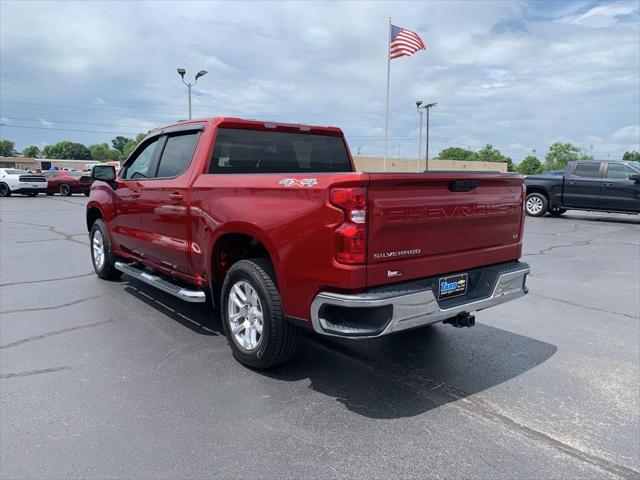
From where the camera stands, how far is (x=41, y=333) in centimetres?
476

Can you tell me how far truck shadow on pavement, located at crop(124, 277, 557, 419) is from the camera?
351 cm

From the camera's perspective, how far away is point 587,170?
621 inches

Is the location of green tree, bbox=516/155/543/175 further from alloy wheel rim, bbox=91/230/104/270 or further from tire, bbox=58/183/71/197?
alloy wheel rim, bbox=91/230/104/270

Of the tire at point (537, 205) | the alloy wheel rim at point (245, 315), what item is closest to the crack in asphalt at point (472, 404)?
the alloy wheel rim at point (245, 315)

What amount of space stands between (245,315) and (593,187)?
1501cm

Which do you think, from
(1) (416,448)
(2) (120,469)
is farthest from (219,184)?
(1) (416,448)

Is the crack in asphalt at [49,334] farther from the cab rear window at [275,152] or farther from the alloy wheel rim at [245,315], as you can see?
the cab rear window at [275,152]

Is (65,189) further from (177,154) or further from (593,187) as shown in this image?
(177,154)

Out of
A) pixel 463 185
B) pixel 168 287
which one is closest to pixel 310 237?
pixel 463 185

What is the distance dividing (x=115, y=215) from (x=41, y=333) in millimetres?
1925

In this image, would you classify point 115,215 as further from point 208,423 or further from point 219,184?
point 208,423

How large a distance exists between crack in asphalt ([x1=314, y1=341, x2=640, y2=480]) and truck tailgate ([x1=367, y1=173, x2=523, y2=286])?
0.89 metres

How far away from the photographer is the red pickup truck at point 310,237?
3076 mm

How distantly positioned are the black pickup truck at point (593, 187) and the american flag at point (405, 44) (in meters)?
10.5
